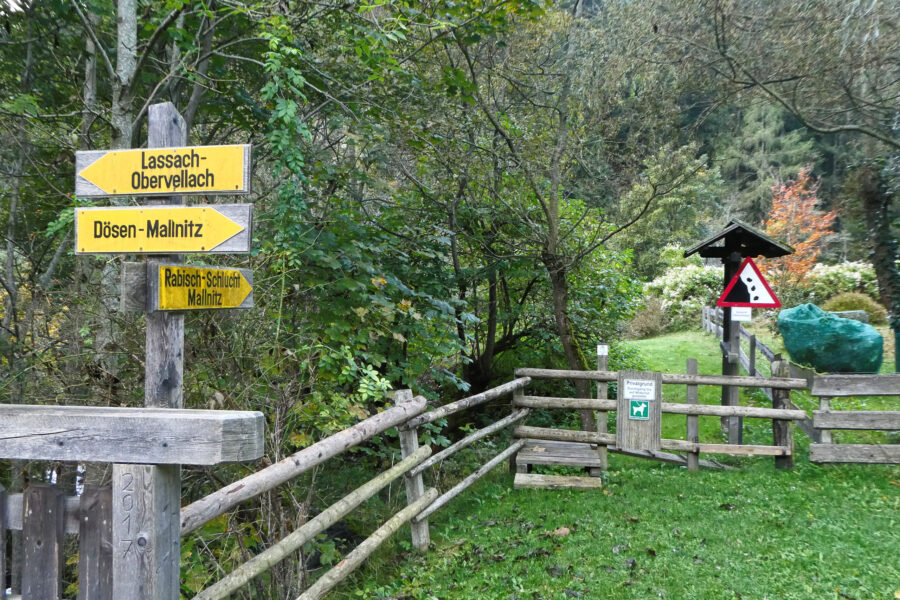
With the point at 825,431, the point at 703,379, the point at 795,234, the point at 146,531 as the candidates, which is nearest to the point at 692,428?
the point at 703,379

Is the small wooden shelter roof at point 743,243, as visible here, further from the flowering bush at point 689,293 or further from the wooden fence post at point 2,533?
the flowering bush at point 689,293

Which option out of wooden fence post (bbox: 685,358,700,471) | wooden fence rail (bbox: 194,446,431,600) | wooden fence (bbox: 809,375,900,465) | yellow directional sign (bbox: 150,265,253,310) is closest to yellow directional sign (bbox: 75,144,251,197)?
yellow directional sign (bbox: 150,265,253,310)

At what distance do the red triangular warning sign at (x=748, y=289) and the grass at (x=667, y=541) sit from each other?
2.06 m

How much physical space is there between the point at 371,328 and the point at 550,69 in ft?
16.7

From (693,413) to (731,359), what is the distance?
5.14 feet

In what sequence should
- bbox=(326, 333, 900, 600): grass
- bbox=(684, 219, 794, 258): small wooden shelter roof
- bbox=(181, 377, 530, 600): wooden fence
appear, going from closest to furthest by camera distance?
bbox=(181, 377, 530, 600): wooden fence < bbox=(326, 333, 900, 600): grass < bbox=(684, 219, 794, 258): small wooden shelter roof

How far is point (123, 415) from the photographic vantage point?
6.52ft

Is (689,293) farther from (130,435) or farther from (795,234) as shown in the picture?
→ (130,435)

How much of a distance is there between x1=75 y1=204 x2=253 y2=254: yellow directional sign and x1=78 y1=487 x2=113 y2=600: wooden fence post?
1.01 m

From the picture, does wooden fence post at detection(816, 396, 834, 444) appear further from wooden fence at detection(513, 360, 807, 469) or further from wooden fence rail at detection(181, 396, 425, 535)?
wooden fence rail at detection(181, 396, 425, 535)

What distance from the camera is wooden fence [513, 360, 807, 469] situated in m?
7.08

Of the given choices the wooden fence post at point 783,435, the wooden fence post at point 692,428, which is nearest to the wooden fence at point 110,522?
the wooden fence post at point 692,428

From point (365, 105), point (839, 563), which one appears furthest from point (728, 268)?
point (365, 105)

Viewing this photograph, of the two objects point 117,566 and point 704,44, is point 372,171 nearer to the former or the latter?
point 704,44
